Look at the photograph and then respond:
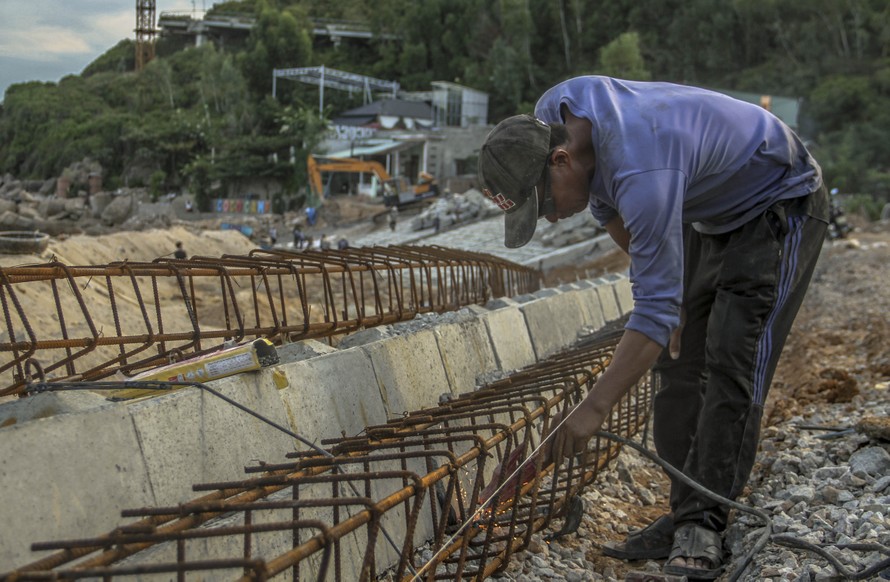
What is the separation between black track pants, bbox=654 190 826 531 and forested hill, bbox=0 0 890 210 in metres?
37.0

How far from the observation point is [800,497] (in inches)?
131

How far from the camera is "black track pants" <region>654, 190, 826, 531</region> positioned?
303 centimetres

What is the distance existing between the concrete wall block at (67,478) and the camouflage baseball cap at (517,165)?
4.62ft

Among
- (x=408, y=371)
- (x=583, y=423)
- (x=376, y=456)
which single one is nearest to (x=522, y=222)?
(x=583, y=423)

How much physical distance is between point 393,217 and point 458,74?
3926 cm

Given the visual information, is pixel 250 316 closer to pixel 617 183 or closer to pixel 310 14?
pixel 617 183

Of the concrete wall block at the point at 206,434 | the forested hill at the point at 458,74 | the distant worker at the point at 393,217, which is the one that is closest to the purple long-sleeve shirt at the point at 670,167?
the concrete wall block at the point at 206,434

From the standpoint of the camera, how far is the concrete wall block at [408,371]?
155 inches

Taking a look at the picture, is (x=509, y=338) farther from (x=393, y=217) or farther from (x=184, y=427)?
(x=393, y=217)

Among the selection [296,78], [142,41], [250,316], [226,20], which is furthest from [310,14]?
[250,316]

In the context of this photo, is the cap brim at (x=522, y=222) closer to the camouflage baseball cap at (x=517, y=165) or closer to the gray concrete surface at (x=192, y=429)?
the camouflage baseball cap at (x=517, y=165)

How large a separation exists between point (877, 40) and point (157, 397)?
205 ft

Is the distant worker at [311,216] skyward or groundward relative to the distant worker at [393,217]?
groundward

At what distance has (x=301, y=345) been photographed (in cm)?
377
